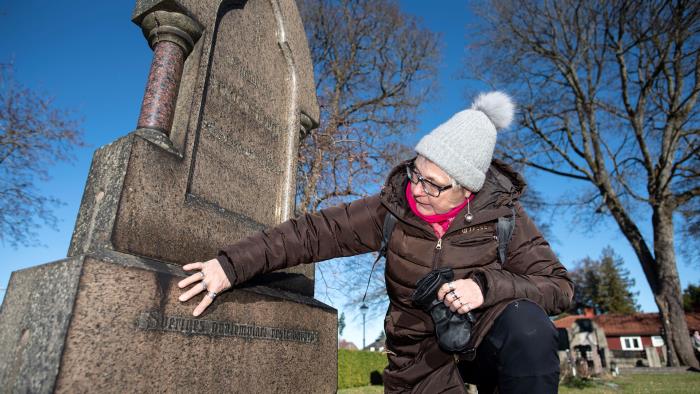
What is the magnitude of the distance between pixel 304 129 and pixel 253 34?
95 cm

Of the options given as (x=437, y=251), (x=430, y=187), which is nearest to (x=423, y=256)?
(x=437, y=251)

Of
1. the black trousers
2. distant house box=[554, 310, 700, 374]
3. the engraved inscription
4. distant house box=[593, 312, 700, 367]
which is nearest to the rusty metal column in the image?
the engraved inscription

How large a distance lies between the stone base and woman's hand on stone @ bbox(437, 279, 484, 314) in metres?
1.07

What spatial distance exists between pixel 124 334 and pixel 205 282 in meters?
0.38

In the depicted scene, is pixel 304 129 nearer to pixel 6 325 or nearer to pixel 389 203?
pixel 389 203

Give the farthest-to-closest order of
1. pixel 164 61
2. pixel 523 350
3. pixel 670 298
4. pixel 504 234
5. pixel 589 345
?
pixel 589 345, pixel 670 298, pixel 164 61, pixel 504 234, pixel 523 350

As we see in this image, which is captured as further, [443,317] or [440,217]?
[440,217]

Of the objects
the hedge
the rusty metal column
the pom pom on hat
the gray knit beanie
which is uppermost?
the rusty metal column

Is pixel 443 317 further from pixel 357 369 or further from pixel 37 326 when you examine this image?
pixel 357 369

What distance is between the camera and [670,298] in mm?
13602

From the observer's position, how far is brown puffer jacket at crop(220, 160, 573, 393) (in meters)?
1.77

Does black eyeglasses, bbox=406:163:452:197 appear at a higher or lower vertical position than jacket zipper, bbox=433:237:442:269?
higher

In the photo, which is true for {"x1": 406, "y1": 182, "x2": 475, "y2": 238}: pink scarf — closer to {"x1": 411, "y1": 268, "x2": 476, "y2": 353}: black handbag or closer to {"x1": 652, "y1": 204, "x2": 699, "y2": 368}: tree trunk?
{"x1": 411, "y1": 268, "x2": 476, "y2": 353}: black handbag

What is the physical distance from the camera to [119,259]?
1.75 meters
